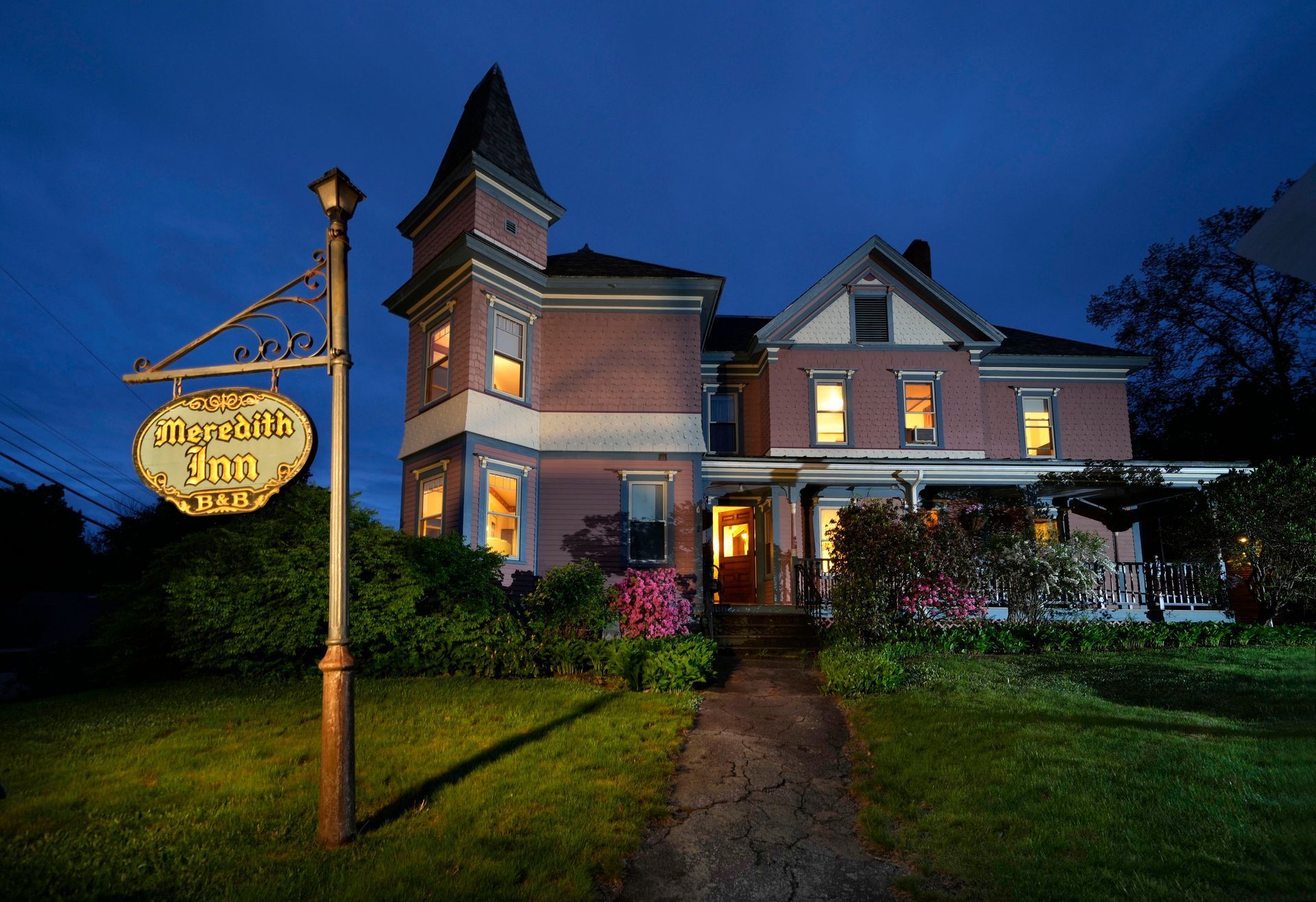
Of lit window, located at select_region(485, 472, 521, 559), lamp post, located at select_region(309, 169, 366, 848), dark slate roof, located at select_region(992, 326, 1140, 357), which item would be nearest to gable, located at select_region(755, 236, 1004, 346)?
dark slate roof, located at select_region(992, 326, 1140, 357)

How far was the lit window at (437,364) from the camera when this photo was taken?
1625cm

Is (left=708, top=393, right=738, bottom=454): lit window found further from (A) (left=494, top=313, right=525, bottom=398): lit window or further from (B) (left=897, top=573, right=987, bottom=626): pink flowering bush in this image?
(B) (left=897, top=573, right=987, bottom=626): pink flowering bush

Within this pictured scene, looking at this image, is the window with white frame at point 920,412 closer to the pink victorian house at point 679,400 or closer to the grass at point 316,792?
the pink victorian house at point 679,400

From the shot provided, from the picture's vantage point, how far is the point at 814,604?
15.6 metres

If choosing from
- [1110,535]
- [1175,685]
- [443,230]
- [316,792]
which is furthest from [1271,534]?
[443,230]

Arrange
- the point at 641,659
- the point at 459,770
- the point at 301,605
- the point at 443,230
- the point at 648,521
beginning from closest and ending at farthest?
the point at 459,770 → the point at 641,659 → the point at 301,605 → the point at 648,521 → the point at 443,230

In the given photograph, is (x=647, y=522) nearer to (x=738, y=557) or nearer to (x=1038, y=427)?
(x=738, y=557)

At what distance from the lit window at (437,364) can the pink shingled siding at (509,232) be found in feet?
6.83

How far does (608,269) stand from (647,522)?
5.74 metres

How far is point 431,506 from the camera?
16.0 meters

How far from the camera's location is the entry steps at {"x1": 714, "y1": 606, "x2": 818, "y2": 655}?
553 inches

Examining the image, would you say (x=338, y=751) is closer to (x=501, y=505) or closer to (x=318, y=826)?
(x=318, y=826)

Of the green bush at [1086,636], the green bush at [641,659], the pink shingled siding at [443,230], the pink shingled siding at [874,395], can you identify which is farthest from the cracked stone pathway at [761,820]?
the pink shingled siding at [443,230]

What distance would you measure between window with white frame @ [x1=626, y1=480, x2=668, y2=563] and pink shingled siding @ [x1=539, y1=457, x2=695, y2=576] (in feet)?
0.85
